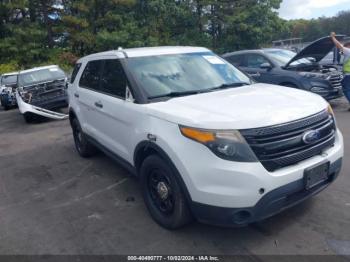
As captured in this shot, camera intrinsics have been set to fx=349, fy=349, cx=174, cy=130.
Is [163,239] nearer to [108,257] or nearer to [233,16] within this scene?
[108,257]

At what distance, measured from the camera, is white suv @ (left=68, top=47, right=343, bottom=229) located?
111 inches

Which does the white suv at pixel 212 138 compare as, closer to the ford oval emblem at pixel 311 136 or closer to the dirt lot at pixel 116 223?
the ford oval emblem at pixel 311 136

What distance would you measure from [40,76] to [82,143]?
6766 millimetres

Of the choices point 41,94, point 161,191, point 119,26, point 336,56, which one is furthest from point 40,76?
point 119,26

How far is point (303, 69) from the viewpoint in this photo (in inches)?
345

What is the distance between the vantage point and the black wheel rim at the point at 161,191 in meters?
3.37

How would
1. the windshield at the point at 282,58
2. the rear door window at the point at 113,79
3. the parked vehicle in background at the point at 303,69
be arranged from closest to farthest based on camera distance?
the rear door window at the point at 113,79, the parked vehicle in background at the point at 303,69, the windshield at the point at 282,58

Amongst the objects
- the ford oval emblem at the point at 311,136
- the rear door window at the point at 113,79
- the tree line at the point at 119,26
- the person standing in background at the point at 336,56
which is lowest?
the ford oval emblem at the point at 311,136

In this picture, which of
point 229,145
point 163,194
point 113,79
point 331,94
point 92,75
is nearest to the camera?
point 229,145

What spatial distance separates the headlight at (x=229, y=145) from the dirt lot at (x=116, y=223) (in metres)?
0.90

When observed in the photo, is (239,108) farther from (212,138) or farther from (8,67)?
(8,67)

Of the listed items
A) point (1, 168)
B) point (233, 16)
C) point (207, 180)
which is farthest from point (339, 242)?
point (233, 16)

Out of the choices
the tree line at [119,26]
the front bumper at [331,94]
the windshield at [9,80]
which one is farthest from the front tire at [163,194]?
the tree line at [119,26]

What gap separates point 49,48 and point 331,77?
2595 cm
